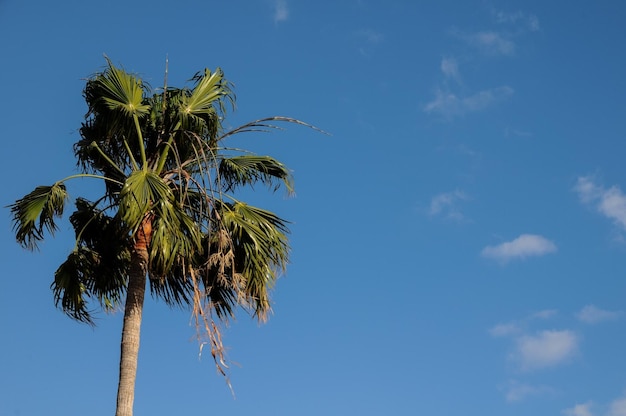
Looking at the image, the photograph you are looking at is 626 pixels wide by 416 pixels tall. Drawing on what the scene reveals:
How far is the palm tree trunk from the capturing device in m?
12.3

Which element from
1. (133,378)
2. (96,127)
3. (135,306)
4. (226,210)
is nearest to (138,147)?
(96,127)

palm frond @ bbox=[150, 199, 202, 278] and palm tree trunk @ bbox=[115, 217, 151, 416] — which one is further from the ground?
palm frond @ bbox=[150, 199, 202, 278]

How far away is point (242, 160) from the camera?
14797 mm

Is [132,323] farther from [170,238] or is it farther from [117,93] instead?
[117,93]

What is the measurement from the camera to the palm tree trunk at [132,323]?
1226 centimetres

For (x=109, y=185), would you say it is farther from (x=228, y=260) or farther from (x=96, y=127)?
(x=228, y=260)

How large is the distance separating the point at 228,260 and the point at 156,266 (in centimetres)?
95

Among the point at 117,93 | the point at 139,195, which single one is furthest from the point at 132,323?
the point at 117,93

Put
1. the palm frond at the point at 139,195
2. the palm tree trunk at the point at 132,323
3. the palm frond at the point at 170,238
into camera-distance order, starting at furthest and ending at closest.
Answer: the palm frond at the point at 170,238
the palm frond at the point at 139,195
the palm tree trunk at the point at 132,323

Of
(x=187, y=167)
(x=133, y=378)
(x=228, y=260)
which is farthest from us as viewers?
(x=187, y=167)

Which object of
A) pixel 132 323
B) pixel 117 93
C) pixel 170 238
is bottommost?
pixel 132 323

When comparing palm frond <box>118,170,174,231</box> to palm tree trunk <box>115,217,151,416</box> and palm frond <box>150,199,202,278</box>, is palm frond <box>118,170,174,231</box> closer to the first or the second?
palm frond <box>150,199,202,278</box>

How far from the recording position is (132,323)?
1273 cm

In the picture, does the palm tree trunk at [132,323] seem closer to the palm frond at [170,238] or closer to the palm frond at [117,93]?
the palm frond at [170,238]
